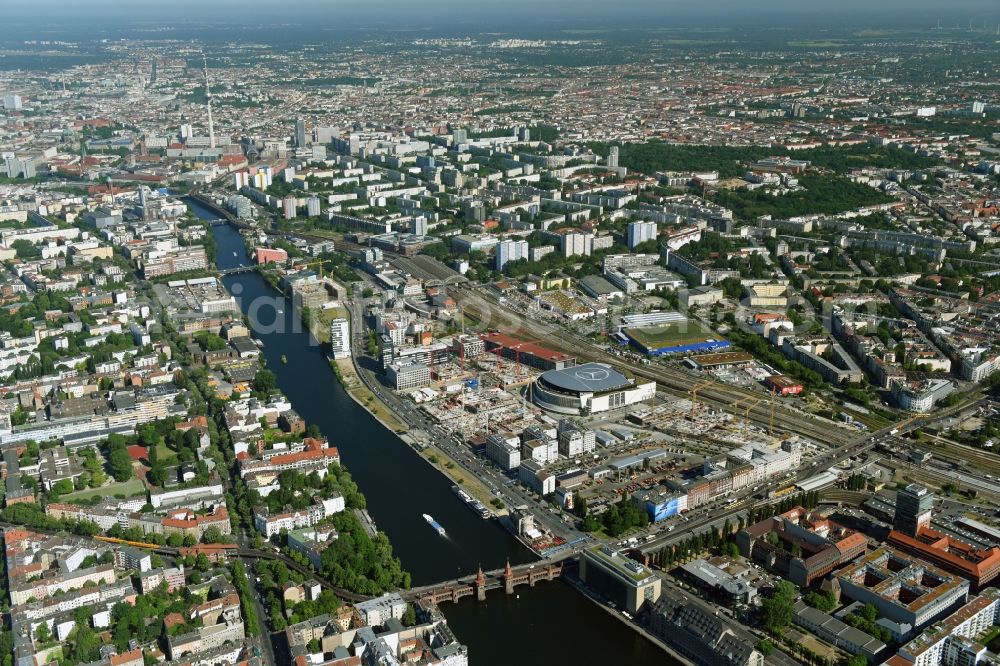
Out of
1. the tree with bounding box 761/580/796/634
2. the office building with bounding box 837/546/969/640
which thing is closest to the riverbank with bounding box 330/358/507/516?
the tree with bounding box 761/580/796/634

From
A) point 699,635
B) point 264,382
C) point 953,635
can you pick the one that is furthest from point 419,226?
point 953,635

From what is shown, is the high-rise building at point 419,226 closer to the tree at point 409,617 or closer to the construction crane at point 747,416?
the construction crane at point 747,416

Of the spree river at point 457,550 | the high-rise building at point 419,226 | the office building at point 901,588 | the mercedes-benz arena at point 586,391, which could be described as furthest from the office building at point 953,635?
the high-rise building at point 419,226

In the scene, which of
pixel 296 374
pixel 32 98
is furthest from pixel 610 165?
pixel 32 98

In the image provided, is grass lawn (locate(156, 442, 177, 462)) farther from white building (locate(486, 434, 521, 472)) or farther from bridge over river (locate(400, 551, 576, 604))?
bridge over river (locate(400, 551, 576, 604))

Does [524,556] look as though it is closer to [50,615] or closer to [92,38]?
[50,615]

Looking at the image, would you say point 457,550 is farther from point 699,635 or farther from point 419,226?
point 419,226

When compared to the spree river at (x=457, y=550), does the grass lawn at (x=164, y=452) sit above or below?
above
